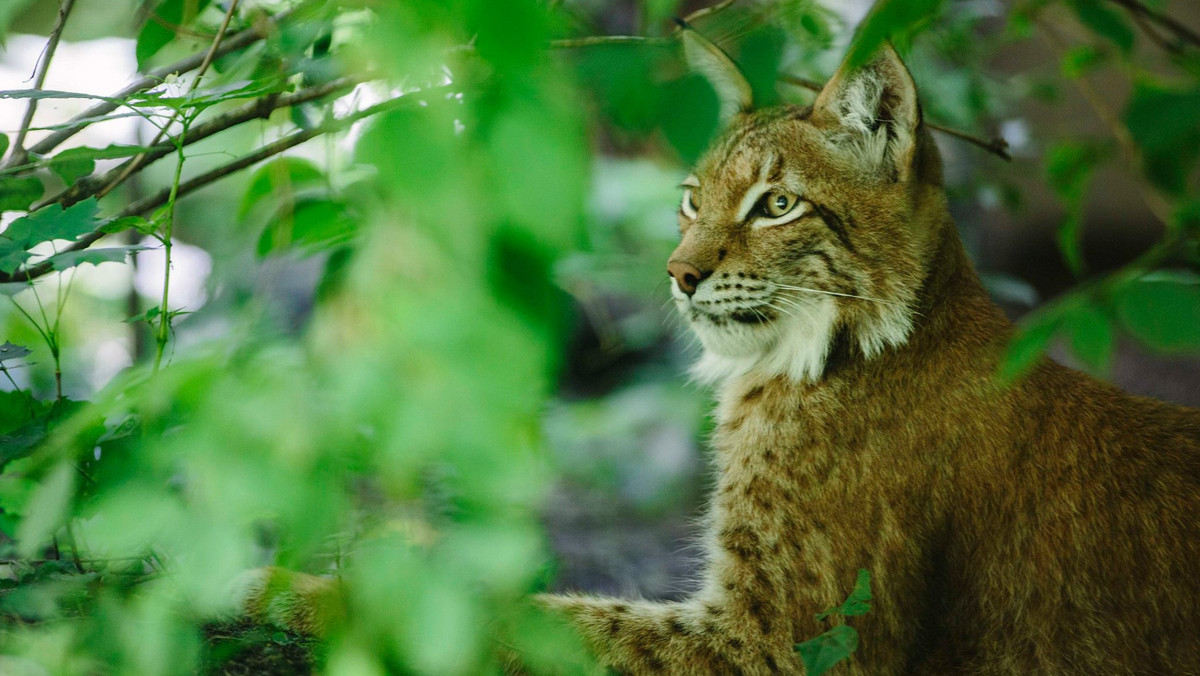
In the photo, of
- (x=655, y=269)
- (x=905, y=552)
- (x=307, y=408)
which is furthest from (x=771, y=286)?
(x=655, y=269)

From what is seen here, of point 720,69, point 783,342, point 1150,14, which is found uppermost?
point 720,69

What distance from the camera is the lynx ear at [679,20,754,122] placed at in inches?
82.7

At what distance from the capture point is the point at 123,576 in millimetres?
1803

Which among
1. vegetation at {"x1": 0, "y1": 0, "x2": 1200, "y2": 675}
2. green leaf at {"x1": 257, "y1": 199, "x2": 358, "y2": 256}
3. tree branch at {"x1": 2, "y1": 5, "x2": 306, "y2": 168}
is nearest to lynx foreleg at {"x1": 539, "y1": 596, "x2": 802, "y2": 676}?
vegetation at {"x1": 0, "y1": 0, "x2": 1200, "y2": 675}

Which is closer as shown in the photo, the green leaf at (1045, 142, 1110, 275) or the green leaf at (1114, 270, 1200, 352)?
the green leaf at (1114, 270, 1200, 352)

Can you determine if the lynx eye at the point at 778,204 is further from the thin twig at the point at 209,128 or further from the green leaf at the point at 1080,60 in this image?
the green leaf at the point at 1080,60

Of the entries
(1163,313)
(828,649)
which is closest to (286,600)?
(828,649)

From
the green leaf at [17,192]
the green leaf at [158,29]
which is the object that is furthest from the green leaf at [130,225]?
the green leaf at [158,29]

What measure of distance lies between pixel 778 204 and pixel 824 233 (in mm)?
155

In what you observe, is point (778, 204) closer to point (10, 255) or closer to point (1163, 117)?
point (1163, 117)

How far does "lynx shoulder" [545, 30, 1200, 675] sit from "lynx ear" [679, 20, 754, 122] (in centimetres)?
1

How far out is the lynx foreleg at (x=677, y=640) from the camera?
2.35 m

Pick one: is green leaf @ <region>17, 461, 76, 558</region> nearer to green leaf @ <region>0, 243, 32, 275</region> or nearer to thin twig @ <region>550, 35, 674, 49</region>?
green leaf @ <region>0, 243, 32, 275</region>

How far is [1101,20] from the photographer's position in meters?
2.03
